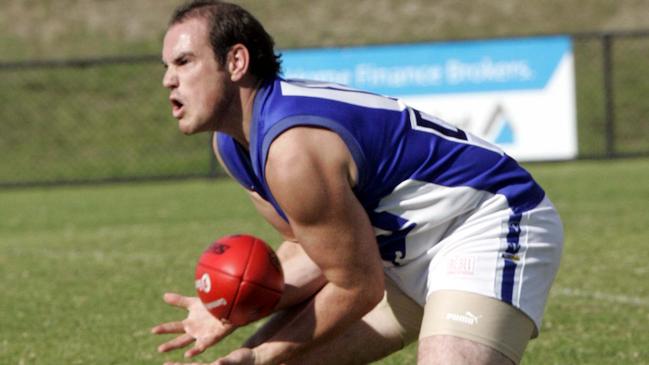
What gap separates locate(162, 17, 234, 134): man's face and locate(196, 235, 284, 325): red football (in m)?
0.58

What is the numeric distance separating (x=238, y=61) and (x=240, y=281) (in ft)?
2.79

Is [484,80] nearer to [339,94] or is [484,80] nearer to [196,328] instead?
[196,328]

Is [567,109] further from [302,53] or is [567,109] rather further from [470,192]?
[470,192]

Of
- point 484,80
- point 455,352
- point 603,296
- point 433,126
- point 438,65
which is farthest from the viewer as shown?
point 438,65

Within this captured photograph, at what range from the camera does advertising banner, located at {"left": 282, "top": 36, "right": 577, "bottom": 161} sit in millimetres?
16078

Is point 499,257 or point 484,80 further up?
point 499,257

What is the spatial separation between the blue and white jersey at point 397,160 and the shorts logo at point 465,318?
0.34m

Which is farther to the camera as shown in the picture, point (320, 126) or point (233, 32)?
point (233, 32)

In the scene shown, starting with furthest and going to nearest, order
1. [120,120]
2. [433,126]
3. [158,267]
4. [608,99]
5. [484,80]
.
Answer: [120,120] < [608,99] < [484,80] < [158,267] < [433,126]

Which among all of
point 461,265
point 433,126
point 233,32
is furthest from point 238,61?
point 461,265

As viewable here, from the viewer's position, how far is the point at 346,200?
4.39m

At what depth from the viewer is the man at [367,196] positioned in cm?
442

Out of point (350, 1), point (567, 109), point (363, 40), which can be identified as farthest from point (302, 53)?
point (350, 1)

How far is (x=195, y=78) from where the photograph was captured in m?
4.56
